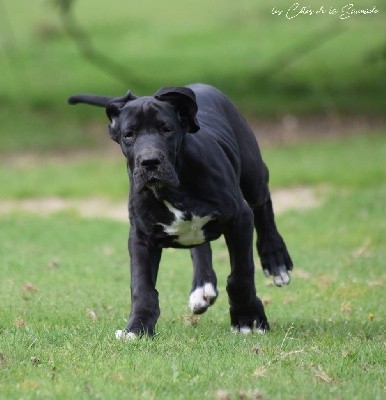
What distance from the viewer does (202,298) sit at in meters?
8.43

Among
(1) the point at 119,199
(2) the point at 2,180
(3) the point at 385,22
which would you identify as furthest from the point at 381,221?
(3) the point at 385,22

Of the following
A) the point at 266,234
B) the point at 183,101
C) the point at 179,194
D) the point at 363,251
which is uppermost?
the point at 183,101

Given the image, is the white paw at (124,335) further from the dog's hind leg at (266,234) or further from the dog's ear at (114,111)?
the dog's hind leg at (266,234)

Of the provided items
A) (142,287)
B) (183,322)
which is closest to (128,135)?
(142,287)

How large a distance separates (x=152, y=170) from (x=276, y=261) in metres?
2.37

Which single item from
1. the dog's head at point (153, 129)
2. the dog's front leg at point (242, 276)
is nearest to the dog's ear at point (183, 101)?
the dog's head at point (153, 129)

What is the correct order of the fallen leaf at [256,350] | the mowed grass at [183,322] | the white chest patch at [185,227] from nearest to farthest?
the mowed grass at [183,322]
the fallen leaf at [256,350]
the white chest patch at [185,227]

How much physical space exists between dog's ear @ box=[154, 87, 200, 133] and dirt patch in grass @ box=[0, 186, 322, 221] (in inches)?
391

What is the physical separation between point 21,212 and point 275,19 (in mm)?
17289

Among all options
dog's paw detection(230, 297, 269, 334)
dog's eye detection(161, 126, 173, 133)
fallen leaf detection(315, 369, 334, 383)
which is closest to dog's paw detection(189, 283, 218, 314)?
dog's paw detection(230, 297, 269, 334)

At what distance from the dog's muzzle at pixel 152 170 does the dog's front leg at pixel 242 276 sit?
94cm

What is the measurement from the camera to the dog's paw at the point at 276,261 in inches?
357

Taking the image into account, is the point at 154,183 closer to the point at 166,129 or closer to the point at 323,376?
the point at 166,129

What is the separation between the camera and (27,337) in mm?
7223
